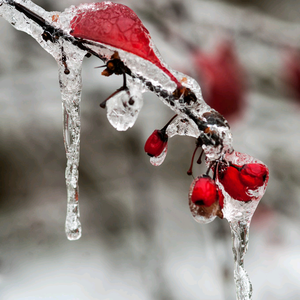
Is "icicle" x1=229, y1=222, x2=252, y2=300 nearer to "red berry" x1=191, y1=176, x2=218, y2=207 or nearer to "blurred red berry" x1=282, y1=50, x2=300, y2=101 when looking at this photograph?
"red berry" x1=191, y1=176, x2=218, y2=207

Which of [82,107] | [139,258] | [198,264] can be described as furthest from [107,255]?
[82,107]

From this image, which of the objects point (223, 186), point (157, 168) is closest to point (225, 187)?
point (223, 186)

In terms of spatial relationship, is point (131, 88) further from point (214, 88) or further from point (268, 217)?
point (268, 217)

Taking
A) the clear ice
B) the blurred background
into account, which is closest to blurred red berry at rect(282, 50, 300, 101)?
the blurred background

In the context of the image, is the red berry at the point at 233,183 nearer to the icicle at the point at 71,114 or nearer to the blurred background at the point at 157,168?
the icicle at the point at 71,114

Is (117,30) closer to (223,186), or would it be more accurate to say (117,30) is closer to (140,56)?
(140,56)

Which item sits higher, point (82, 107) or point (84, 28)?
point (82, 107)
